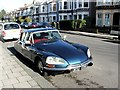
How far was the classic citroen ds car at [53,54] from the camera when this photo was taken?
6.49m

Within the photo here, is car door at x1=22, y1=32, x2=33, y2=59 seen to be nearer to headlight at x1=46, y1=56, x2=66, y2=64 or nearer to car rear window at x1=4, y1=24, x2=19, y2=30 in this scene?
headlight at x1=46, y1=56, x2=66, y2=64

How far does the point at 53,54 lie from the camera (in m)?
6.72

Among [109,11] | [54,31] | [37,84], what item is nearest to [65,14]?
[109,11]

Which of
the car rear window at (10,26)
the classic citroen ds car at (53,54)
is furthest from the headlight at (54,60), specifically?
the car rear window at (10,26)

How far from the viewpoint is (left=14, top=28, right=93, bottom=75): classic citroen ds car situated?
649cm

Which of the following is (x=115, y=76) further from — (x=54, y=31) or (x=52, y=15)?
(x=52, y=15)

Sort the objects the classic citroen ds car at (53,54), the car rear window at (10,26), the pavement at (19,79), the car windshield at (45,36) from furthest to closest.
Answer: the car rear window at (10,26) → the car windshield at (45,36) → the classic citroen ds car at (53,54) → the pavement at (19,79)

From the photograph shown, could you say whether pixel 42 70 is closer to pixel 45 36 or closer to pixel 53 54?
pixel 53 54

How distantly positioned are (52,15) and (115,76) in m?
53.8

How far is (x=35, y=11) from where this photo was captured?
73.6 metres

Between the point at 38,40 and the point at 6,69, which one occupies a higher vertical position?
the point at 38,40

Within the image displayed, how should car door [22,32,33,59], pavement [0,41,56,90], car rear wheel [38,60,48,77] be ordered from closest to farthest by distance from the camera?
pavement [0,41,56,90] → car rear wheel [38,60,48,77] → car door [22,32,33,59]

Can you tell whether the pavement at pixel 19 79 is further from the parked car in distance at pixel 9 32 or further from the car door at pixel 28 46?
the parked car in distance at pixel 9 32

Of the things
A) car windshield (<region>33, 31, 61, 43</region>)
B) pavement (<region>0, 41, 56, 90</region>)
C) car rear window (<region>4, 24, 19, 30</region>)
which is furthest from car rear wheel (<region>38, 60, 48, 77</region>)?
car rear window (<region>4, 24, 19, 30</region>)
